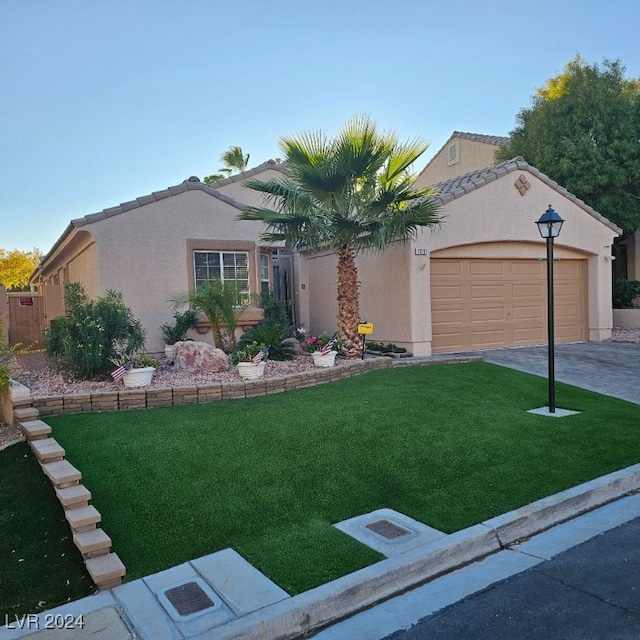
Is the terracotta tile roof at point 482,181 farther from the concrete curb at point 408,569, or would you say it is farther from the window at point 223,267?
the concrete curb at point 408,569

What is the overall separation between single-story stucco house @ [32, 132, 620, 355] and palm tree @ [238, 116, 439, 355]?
2.02 metres

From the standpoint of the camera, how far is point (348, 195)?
35.4ft

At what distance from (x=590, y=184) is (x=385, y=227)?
11.2 metres

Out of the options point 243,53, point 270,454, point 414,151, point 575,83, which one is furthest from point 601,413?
point 575,83

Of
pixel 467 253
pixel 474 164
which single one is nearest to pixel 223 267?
pixel 467 253

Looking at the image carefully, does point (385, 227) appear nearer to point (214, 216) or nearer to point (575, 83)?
point (214, 216)

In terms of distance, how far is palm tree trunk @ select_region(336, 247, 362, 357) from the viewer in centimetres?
1138

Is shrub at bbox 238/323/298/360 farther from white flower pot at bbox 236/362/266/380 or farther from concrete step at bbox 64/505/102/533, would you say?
concrete step at bbox 64/505/102/533

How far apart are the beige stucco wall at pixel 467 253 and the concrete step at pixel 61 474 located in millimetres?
9224

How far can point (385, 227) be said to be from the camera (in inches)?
433

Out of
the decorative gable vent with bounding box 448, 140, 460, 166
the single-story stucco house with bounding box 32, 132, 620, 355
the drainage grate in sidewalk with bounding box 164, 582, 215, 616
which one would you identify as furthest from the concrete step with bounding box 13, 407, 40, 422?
the decorative gable vent with bounding box 448, 140, 460, 166

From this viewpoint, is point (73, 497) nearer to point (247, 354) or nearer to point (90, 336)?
point (90, 336)

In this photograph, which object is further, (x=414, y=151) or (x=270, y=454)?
(x=414, y=151)

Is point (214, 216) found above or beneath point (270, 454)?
above
